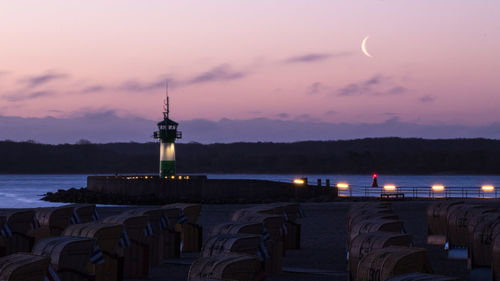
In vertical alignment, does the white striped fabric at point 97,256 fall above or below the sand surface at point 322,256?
above

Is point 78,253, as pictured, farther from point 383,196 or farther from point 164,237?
point 383,196

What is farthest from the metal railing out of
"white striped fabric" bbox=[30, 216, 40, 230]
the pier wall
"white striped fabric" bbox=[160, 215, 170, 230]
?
"white striped fabric" bbox=[30, 216, 40, 230]

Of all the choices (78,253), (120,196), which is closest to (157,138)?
(120,196)

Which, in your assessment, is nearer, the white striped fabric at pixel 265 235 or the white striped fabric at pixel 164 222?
the white striped fabric at pixel 265 235

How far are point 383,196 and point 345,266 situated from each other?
132ft

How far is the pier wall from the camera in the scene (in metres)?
60.5

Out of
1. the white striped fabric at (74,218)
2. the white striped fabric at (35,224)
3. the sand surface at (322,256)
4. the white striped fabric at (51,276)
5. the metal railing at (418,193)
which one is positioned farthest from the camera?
the metal railing at (418,193)

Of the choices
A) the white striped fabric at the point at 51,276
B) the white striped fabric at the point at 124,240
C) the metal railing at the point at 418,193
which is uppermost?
A: the metal railing at the point at 418,193

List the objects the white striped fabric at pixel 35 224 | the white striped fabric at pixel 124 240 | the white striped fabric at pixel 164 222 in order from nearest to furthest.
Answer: the white striped fabric at pixel 124 240, the white striped fabric at pixel 35 224, the white striped fabric at pixel 164 222

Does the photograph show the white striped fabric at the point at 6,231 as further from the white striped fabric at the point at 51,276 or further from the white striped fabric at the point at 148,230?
the white striped fabric at the point at 51,276

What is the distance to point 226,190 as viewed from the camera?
6144 centimetres

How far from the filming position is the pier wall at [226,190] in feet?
198

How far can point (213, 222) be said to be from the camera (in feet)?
108

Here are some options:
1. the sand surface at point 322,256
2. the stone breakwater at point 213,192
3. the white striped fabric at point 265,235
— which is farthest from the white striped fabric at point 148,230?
the stone breakwater at point 213,192
